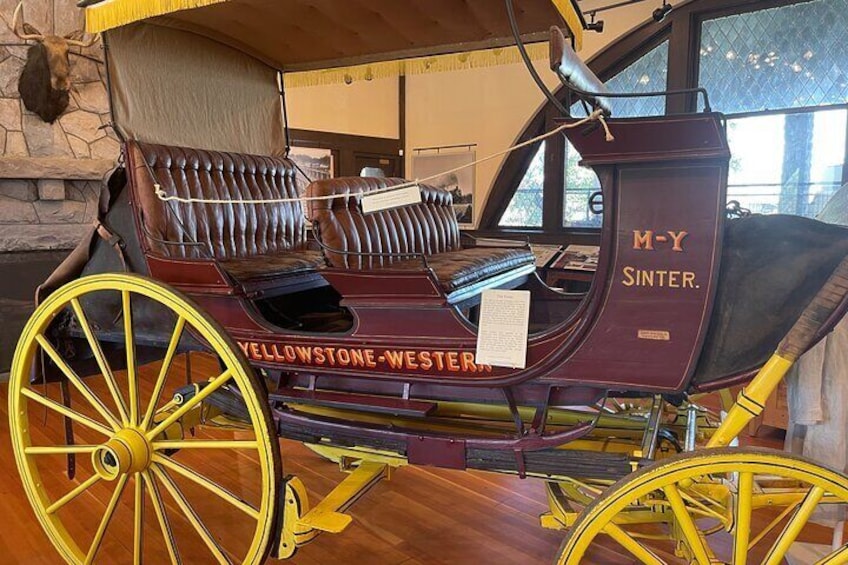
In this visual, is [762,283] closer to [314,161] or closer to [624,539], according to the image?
[624,539]

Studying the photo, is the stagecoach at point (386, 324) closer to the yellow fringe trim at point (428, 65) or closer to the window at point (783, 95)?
the yellow fringe trim at point (428, 65)

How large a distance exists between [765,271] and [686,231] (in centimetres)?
18

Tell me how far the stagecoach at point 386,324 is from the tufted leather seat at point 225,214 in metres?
0.01

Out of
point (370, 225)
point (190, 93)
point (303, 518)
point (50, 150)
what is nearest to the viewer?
point (303, 518)

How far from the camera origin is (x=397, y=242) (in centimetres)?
259

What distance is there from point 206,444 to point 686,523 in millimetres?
1180

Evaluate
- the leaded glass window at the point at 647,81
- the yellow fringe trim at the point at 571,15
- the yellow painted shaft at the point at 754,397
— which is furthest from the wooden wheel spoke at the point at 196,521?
the leaded glass window at the point at 647,81

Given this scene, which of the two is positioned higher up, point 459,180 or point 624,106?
point 624,106

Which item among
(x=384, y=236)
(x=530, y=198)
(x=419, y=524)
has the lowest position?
(x=419, y=524)

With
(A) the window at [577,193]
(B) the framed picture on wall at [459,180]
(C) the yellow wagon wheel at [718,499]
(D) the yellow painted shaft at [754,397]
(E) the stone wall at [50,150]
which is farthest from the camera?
(B) the framed picture on wall at [459,180]

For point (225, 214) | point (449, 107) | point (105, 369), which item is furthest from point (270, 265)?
point (449, 107)

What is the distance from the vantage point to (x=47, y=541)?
6.96ft

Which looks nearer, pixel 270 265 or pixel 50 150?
pixel 270 265

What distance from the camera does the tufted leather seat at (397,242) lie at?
2.09 meters
